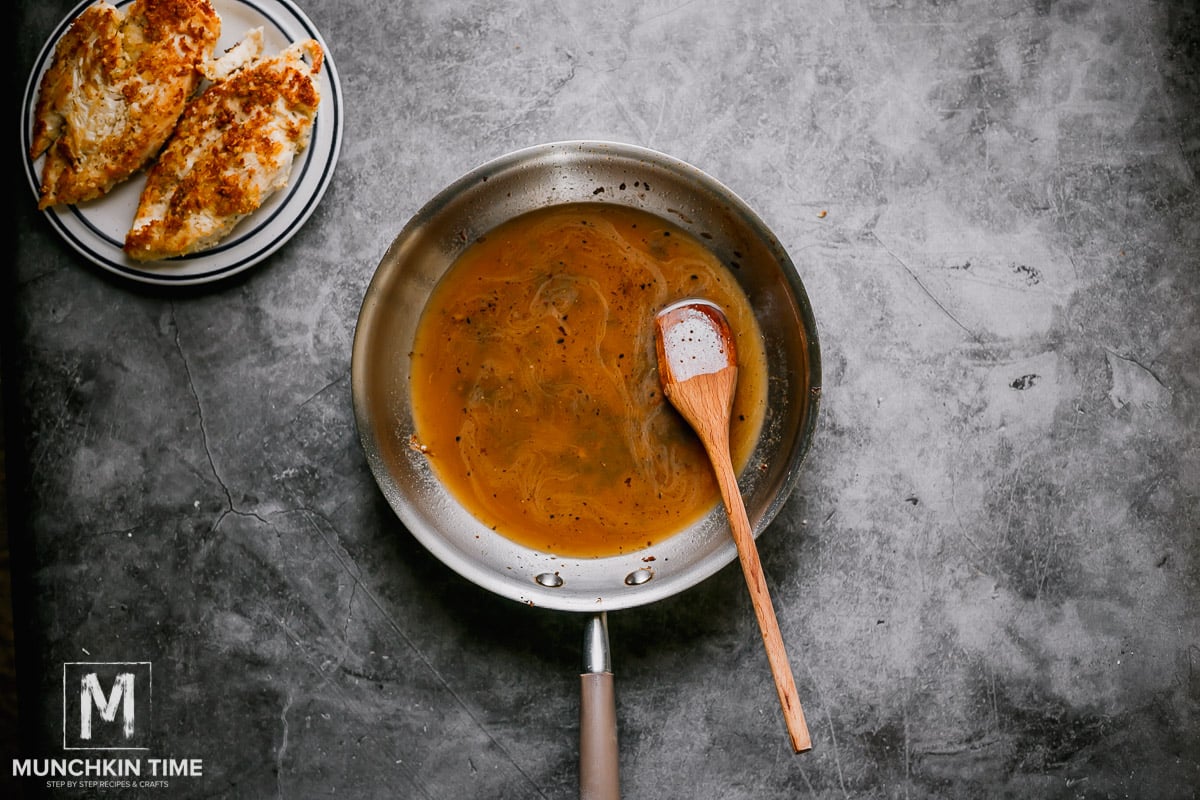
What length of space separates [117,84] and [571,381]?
124 centimetres

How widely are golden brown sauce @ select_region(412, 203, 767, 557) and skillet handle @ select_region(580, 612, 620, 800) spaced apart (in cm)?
24

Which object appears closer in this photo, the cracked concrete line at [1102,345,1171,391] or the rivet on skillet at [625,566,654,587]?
the rivet on skillet at [625,566,654,587]

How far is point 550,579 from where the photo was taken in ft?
5.53

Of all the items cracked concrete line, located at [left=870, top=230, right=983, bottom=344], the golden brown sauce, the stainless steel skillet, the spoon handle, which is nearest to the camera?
the spoon handle

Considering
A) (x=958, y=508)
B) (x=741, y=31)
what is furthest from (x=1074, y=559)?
(x=741, y=31)

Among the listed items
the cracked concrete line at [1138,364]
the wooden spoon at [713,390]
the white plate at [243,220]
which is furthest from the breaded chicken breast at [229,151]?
the cracked concrete line at [1138,364]

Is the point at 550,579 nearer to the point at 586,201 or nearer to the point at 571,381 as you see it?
the point at 571,381

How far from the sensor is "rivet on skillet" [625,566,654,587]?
1680 millimetres

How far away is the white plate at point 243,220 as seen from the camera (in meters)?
1.73

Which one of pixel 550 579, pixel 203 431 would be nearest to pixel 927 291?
pixel 550 579

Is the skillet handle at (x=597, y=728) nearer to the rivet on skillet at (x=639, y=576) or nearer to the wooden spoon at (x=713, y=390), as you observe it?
the rivet on skillet at (x=639, y=576)

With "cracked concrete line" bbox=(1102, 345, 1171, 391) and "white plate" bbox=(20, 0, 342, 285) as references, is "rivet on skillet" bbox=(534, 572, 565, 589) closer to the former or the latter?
"white plate" bbox=(20, 0, 342, 285)

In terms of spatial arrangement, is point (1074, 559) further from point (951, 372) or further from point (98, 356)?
point (98, 356)

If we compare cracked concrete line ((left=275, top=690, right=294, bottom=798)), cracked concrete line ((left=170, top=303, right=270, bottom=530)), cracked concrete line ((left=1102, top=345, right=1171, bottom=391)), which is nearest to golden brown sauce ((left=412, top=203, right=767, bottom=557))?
cracked concrete line ((left=170, top=303, right=270, bottom=530))
